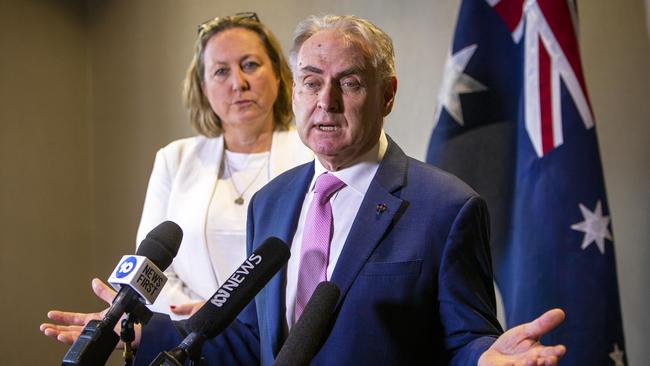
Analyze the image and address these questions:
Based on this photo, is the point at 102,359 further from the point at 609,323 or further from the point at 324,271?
the point at 609,323

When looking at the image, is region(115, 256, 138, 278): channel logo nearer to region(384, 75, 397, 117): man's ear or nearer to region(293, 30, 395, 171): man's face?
region(293, 30, 395, 171): man's face

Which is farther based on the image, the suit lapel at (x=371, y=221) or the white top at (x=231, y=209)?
the white top at (x=231, y=209)

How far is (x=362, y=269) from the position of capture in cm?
135

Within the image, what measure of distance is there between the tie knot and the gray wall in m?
1.64

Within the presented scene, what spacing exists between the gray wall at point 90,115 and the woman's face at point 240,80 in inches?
33.4

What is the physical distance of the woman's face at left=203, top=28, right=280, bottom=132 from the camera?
2396mm

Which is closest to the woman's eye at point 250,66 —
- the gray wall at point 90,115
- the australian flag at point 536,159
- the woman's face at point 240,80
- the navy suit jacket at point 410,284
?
the woman's face at point 240,80

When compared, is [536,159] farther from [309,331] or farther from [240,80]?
[309,331]

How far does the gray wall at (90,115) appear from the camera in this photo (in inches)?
123

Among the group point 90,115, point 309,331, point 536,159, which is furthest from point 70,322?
point 90,115

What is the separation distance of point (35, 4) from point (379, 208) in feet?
10.0

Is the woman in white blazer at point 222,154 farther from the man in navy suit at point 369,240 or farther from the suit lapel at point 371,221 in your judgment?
the suit lapel at point 371,221

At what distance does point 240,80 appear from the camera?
2391mm

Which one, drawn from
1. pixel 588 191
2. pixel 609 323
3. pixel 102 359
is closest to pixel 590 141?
pixel 588 191
